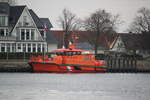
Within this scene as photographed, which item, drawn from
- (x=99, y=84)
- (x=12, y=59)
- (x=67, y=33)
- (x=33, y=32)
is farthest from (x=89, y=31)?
(x=99, y=84)

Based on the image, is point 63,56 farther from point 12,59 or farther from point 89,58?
point 12,59

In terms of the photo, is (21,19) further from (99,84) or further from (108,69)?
(99,84)

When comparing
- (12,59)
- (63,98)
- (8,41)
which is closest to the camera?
(63,98)

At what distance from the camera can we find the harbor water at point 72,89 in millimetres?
43688

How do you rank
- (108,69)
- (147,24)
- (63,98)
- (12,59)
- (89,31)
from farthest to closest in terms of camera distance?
(89,31)
(147,24)
(12,59)
(108,69)
(63,98)

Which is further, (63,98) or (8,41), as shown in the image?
(8,41)

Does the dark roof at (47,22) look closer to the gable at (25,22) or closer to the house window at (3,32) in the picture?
the gable at (25,22)

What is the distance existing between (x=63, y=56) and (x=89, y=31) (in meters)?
60.0

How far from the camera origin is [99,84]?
5606 centimetres

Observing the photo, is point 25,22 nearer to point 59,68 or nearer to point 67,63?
point 59,68

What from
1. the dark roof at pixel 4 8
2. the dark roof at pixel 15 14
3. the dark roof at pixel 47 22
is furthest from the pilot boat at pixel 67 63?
the dark roof at pixel 47 22

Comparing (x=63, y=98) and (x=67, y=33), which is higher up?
(x=67, y=33)

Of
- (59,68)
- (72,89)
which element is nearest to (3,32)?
(59,68)

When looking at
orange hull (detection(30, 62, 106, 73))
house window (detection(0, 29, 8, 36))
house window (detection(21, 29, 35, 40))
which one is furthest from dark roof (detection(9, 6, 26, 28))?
orange hull (detection(30, 62, 106, 73))
